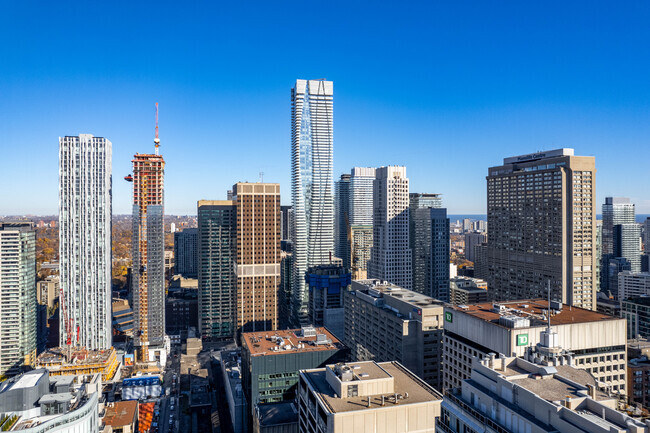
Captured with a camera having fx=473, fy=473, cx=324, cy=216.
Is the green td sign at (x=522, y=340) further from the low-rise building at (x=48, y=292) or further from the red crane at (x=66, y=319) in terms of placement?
the low-rise building at (x=48, y=292)

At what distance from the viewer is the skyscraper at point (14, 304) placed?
416ft

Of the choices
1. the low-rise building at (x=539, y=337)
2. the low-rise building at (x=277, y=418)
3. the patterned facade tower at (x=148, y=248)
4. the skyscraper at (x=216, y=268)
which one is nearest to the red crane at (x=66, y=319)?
the patterned facade tower at (x=148, y=248)

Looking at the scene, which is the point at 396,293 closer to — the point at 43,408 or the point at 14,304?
the point at 43,408

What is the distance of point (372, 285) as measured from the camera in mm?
102375

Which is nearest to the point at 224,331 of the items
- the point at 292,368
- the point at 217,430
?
the point at 217,430

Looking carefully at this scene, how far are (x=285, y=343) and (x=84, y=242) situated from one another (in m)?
92.5

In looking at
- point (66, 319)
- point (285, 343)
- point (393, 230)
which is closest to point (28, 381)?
point (285, 343)

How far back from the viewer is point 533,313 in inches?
2451

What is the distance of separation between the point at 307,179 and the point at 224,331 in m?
71.5

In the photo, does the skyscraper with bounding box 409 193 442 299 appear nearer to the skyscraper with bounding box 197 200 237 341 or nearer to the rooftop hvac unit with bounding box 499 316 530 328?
the skyscraper with bounding box 197 200 237 341

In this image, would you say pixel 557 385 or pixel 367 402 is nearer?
pixel 557 385

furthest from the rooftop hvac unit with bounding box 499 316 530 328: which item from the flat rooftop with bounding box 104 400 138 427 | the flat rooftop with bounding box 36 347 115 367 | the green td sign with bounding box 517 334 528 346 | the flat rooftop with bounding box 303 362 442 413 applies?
the flat rooftop with bounding box 36 347 115 367

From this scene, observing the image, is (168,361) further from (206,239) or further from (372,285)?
(372,285)

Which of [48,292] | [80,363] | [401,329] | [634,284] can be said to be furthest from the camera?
[48,292]
